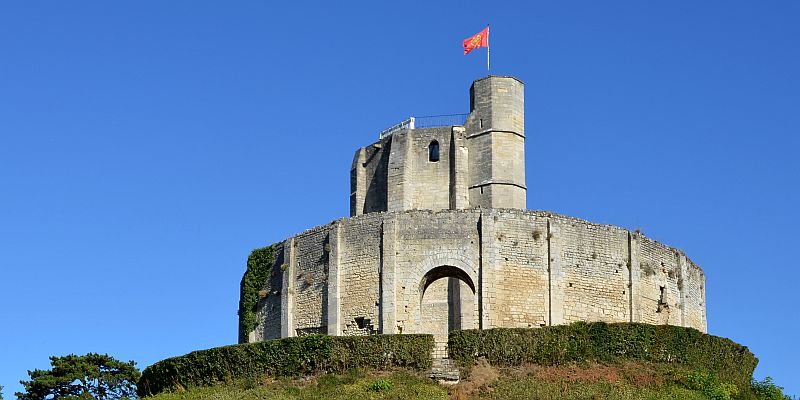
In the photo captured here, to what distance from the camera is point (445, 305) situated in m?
50.0

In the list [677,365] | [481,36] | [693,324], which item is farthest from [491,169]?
[677,365]

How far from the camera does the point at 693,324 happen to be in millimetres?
51938

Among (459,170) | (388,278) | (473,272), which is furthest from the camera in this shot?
(459,170)

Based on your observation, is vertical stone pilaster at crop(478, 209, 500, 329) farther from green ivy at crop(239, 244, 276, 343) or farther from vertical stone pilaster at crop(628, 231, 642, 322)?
green ivy at crop(239, 244, 276, 343)

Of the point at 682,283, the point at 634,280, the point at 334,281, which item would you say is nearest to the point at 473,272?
the point at 334,281

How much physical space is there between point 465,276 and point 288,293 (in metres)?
6.69

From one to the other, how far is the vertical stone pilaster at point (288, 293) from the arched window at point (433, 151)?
7485mm

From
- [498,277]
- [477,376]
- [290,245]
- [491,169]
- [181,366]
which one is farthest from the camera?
[491,169]

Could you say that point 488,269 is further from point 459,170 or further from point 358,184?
point 358,184

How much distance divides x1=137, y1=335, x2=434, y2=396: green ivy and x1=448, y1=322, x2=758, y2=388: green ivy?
141 centimetres

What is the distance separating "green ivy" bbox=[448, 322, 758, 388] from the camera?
4003 centimetres

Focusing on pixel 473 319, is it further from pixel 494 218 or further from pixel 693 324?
pixel 693 324

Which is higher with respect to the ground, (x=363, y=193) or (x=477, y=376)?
(x=363, y=193)

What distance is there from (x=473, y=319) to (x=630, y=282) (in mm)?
5609
